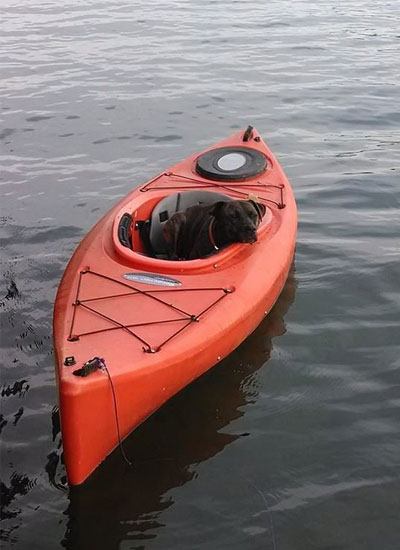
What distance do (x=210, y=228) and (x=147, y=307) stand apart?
1063mm

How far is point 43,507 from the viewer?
12.9 ft

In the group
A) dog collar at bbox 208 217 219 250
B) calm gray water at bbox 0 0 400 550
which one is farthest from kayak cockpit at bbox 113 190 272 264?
calm gray water at bbox 0 0 400 550

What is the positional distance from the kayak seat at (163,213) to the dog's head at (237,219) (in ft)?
2.24

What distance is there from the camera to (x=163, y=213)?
612 centimetres

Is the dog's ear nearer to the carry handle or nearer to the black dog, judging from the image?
the black dog

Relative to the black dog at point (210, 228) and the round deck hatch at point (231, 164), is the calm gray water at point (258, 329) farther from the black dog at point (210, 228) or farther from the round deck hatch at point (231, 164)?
the round deck hatch at point (231, 164)

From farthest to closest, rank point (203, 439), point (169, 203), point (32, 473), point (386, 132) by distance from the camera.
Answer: point (386, 132) < point (169, 203) < point (203, 439) < point (32, 473)

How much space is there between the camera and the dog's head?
17.6 ft

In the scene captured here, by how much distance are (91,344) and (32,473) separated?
90cm

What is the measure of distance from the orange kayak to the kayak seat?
0.01 meters

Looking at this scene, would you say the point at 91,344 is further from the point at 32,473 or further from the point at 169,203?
the point at 169,203

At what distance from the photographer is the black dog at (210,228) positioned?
5.38 meters

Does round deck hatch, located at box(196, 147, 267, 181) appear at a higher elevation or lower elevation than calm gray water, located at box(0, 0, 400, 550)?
higher

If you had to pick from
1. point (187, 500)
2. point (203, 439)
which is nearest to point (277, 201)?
point (203, 439)
